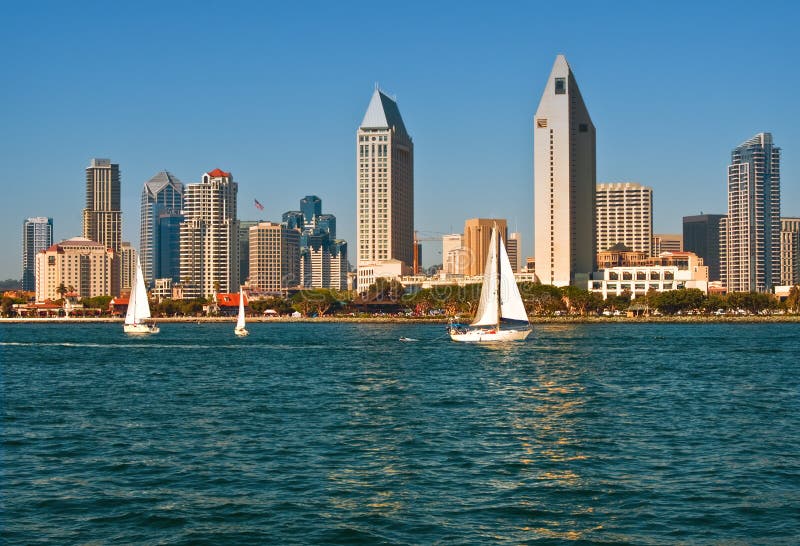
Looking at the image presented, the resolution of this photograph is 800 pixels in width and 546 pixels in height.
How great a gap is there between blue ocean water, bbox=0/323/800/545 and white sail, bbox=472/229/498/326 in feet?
114

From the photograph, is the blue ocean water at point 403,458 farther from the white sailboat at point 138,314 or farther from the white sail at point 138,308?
the white sail at point 138,308

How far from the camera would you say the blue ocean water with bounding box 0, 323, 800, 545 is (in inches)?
1115

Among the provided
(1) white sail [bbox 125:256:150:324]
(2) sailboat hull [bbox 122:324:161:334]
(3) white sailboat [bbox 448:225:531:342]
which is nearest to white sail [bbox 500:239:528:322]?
(3) white sailboat [bbox 448:225:531:342]

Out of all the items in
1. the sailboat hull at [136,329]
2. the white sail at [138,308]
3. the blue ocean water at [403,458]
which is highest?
the white sail at [138,308]

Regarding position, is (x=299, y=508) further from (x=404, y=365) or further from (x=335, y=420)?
(x=404, y=365)

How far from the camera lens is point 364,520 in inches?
1133

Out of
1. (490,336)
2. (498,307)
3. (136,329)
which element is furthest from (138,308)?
(498,307)

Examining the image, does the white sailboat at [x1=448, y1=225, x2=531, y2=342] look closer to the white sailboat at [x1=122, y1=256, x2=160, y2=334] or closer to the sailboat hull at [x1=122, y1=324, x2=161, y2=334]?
the sailboat hull at [x1=122, y1=324, x2=161, y2=334]

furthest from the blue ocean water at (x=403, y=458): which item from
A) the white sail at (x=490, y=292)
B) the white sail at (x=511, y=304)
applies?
the white sail at (x=511, y=304)

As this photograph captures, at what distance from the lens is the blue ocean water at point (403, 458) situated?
1115 inches

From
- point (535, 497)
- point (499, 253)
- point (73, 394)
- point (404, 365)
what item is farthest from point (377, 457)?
point (499, 253)

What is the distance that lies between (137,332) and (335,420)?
11852 centimetres

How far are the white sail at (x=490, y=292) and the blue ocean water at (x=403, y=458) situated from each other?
114 ft

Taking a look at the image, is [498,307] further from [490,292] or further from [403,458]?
[403,458]
